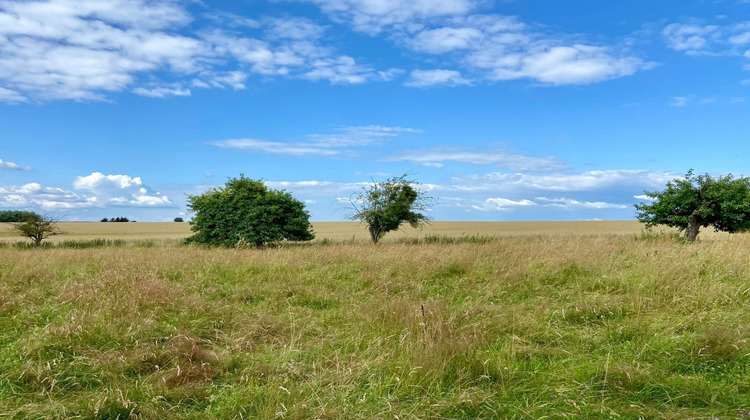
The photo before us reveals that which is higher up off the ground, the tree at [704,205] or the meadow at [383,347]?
the tree at [704,205]

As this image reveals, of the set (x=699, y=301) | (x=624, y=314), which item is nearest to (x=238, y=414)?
(x=624, y=314)

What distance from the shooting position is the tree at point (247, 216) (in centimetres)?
2375

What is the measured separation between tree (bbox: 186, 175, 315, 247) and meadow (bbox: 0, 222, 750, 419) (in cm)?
1435

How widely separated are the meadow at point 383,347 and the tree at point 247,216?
47.1 ft

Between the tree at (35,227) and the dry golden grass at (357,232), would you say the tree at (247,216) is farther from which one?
the tree at (35,227)

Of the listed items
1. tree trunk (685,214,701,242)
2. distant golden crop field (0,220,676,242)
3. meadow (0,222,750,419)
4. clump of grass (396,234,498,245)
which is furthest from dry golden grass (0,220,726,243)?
meadow (0,222,750,419)

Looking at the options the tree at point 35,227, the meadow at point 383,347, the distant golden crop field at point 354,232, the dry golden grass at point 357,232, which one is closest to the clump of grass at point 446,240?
the dry golden grass at point 357,232

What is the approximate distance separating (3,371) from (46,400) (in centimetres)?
113

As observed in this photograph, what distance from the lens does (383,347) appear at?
496 centimetres

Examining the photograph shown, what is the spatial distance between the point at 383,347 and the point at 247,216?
2005cm

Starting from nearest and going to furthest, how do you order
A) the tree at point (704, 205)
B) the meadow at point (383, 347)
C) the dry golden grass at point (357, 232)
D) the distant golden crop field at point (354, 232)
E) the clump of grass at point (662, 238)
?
1. the meadow at point (383, 347)
2. the clump of grass at point (662, 238)
3. the tree at point (704, 205)
4. the dry golden grass at point (357, 232)
5. the distant golden crop field at point (354, 232)

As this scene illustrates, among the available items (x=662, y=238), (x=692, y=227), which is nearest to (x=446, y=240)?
(x=662, y=238)

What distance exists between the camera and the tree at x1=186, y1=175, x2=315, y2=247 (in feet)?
77.9

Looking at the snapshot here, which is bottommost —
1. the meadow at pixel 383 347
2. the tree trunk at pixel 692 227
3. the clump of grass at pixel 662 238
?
the meadow at pixel 383 347
